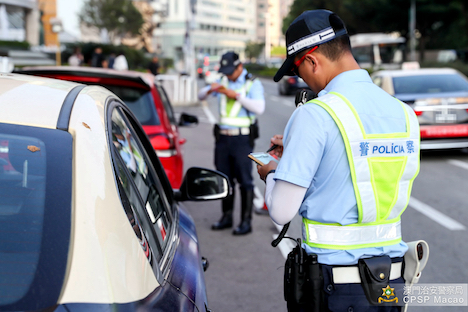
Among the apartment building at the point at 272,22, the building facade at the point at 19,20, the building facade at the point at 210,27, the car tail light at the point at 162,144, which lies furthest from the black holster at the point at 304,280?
the apartment building at the point at 272,22

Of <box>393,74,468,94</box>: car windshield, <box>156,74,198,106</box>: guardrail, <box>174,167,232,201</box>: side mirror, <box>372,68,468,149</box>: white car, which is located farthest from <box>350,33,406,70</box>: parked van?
<box>174,167,232,201</box>: side mirror

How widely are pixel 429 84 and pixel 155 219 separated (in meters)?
9.66

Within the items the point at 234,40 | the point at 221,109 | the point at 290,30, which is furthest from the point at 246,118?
the point at 234,40

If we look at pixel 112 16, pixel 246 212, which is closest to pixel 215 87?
pixel 246 212

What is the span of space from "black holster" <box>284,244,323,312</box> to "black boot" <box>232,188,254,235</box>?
364cm

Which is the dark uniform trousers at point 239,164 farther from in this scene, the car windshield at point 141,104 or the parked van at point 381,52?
the parked van at point 381,52

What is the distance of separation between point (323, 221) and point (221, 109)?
3.92 meters

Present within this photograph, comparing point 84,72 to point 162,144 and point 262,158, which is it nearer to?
point 162,144

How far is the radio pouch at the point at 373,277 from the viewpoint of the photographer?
2.00 m

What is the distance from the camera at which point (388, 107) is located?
2.06 meters

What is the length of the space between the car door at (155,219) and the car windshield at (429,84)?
861 cm

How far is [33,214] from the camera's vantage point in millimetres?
1410

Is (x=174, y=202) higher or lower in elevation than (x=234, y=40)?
lower

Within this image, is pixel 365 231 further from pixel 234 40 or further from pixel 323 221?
pixel 234 40
